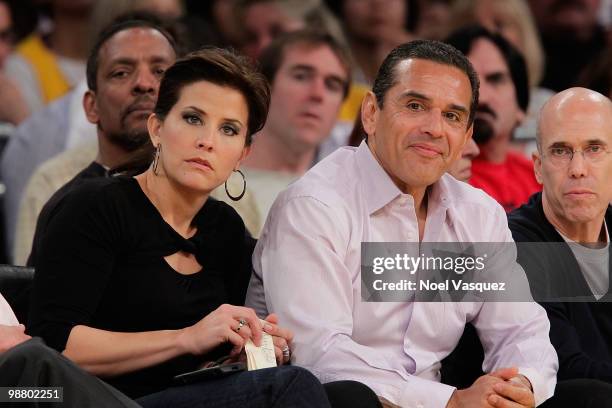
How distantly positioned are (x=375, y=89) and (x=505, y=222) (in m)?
0.44

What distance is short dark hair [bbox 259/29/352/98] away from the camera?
4.52m

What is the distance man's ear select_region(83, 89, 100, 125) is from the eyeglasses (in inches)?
51.6

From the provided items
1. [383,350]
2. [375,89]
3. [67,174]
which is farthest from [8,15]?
[383,350]

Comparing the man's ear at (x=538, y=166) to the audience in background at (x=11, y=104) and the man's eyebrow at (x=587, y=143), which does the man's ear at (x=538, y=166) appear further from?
the audience in background at (x=11, y=104)

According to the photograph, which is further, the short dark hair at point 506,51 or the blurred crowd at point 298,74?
the short dark hair at point 506,51

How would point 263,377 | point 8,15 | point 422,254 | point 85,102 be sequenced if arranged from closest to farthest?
point 263,377
point 422,254
point 85,102
point 8,15

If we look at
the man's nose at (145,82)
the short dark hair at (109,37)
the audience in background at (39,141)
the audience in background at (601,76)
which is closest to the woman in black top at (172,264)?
the man's nose at (145,82)

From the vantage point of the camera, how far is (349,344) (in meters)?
2.85

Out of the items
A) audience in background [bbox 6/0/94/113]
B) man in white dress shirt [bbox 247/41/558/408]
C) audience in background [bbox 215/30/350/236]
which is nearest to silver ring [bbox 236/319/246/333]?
man in white dress shirt [bbox 247/41/558/408]

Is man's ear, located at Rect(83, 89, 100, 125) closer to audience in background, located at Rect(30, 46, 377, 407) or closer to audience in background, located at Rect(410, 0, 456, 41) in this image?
audience in background, located at Rect(30, 46, 377, 407)

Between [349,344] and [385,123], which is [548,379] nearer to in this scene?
[349,344]

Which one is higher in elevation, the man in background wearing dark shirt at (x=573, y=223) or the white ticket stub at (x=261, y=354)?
the man in background wearing dark shirt at (x=573, y=223)

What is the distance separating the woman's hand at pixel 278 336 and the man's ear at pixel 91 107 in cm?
121

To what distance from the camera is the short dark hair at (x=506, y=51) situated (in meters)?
4.40
